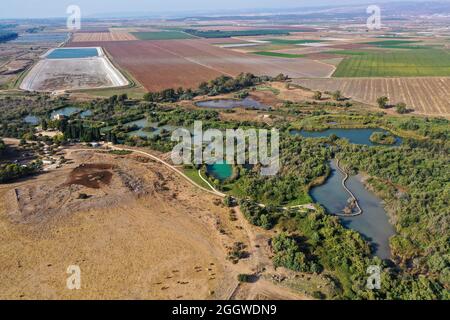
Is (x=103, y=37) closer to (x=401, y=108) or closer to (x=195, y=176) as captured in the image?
(x=401, y=108)

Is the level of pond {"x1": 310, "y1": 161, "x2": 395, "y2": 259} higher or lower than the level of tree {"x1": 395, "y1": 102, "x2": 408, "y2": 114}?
lower

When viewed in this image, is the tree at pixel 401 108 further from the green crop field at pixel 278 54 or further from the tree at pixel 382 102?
the green crop field at pixel 278 54

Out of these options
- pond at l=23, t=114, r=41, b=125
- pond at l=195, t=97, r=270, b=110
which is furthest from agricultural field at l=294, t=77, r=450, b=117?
pond at l=23, t=114, r=41, b=125

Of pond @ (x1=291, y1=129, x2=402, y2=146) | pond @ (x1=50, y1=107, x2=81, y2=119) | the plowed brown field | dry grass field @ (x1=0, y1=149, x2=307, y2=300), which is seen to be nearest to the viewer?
dry grass field @ (x1=0, y1=149, x2=307, y2=300)

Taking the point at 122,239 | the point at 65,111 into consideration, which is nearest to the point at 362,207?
the point at 122,239

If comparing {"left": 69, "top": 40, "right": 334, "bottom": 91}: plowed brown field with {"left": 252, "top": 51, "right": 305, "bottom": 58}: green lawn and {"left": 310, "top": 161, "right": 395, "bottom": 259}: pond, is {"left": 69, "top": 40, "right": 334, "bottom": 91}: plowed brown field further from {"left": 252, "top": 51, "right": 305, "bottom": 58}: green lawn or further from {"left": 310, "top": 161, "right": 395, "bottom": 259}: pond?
{"left": 310, "top": 161, "right": 395, "bottom": 259}: pond

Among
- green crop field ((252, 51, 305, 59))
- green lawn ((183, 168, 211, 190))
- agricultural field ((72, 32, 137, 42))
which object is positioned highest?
agricultural field ((72, 32, 137, 42))

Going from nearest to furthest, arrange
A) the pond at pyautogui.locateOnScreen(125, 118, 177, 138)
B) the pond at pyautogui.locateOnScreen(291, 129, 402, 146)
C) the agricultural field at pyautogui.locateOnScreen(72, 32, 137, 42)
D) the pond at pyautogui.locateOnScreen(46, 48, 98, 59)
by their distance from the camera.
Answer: the pond at pyautogui.locateOnScreen(291, 129, 402, 146), the pond at pyautogui.locateOnScreen(125, 118, 177, 138), the pond at pyautogui.locateOnScreen(46, 48, 98, 59), the agricultural field at pyautogui.locateOnScreen(72, 32, 137, 42)
